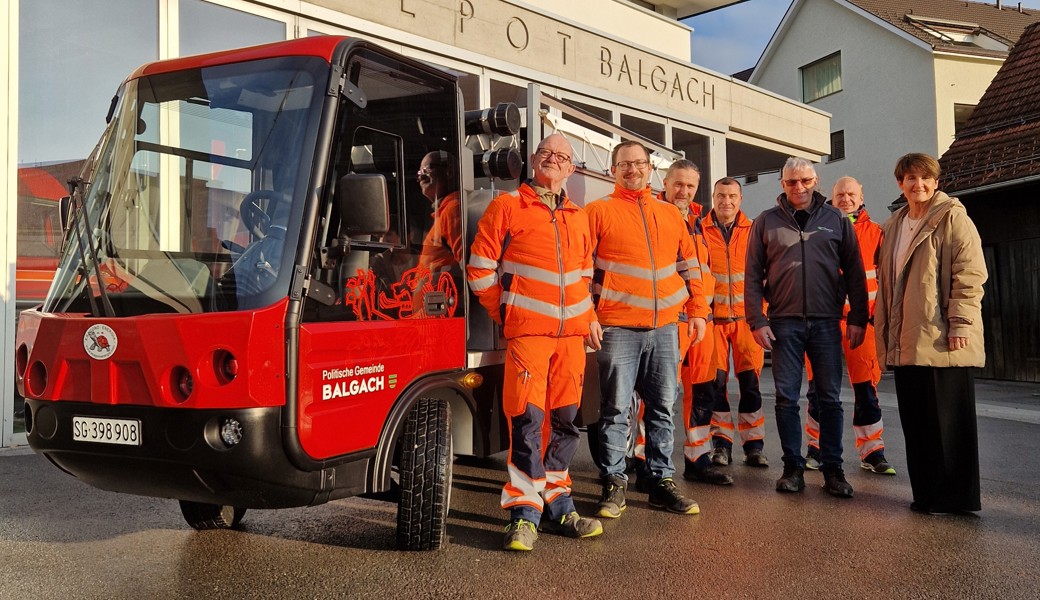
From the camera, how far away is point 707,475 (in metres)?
5.80

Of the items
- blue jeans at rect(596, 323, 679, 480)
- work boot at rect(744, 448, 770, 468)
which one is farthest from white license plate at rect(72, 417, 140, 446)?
work boot at rect(744, 448, 770, 468)

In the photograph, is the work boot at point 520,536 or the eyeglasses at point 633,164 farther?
the eyeglasses at point 633,164

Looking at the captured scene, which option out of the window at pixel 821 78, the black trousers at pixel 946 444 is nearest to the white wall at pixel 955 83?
the window at pixel 821 78

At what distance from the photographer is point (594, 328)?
455 centimetres

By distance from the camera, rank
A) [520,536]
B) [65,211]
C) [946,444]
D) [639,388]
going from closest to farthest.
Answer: [65,211] → [520,536] → [946,444] → [639,388]

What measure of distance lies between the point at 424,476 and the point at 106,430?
4.42ft

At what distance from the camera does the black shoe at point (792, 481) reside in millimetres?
5480

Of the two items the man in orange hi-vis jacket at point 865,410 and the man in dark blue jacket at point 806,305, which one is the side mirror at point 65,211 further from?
Result: the man in orange hi-vis jacket at point 865,410

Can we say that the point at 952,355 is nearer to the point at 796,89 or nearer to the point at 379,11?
the point at 379,11

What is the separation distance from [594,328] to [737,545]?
1276 millimetres

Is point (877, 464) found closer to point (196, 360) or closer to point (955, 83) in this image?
point (196, 360)

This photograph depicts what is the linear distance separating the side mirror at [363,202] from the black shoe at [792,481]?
3.28 metres

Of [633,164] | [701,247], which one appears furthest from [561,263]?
[701,247]

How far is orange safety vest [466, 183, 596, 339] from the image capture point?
4312 millimetres
